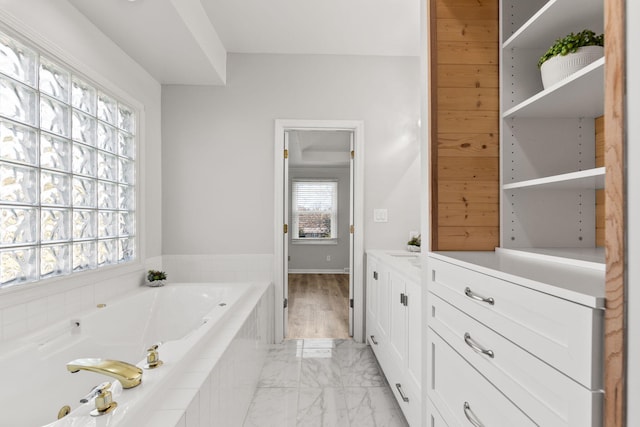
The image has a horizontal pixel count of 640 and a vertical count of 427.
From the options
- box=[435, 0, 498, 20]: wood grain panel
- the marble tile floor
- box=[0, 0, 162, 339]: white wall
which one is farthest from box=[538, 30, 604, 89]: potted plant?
box=[0, 0, 162, 339]: white wall

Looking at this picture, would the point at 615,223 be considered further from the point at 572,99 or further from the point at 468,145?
the point at 468,145

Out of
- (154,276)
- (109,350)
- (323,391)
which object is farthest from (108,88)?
(323,391)

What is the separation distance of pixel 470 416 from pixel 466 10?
154 cm

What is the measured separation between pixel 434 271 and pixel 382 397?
116 centimetres

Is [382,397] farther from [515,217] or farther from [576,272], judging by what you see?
[576,272]

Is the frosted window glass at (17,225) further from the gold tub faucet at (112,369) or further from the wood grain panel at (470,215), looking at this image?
the wood grain panel at (470,215)

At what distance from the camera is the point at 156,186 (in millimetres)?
2961

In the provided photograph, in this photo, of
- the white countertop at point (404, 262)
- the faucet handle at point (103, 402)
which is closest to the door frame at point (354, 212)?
the white countertop at point (404, 262)

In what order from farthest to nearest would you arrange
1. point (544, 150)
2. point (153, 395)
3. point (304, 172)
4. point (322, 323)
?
point (304, 172) → point (322, 323) → point (544, 150) → point (153, 395)

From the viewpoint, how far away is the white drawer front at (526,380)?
64 centimetres

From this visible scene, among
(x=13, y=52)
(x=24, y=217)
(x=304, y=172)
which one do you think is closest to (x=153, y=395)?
(x=24, y=217)

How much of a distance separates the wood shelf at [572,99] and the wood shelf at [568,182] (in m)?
0.25

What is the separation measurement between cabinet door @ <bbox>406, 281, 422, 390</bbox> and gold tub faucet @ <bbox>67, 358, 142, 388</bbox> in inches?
46.0

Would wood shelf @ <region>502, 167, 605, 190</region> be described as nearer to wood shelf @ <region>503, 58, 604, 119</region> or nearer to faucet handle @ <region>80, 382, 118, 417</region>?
wood shelf @ <region>503, 58, 604, 119</region>
